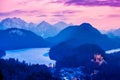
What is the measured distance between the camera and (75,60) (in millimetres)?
185375

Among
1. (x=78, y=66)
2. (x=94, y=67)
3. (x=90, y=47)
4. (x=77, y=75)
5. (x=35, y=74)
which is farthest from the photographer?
(x=90, y=47)

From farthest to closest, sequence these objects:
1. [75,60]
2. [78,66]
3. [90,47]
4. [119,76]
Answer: [90,47]
[75,60]
[78,66]
[119,76]

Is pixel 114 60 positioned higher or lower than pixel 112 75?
A: higher

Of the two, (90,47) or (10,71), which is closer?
(10,71)

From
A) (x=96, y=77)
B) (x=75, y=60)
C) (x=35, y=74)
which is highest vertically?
(x=75, y=60)

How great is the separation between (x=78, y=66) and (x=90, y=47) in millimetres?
29219

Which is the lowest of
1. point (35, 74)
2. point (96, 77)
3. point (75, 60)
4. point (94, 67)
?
point (35, 74)

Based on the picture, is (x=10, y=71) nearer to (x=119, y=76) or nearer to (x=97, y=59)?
(x=119, y=76)

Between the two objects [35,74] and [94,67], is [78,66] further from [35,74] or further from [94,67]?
[35,74]

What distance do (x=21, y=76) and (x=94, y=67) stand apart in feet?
232

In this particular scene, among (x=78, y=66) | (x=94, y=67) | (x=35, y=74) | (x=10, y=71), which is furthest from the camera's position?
(x=78, y=66)

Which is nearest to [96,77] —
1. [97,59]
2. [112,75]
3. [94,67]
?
A: [112,75]

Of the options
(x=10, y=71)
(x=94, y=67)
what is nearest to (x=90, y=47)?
(x=94, y=67)

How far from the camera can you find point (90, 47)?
199 m
